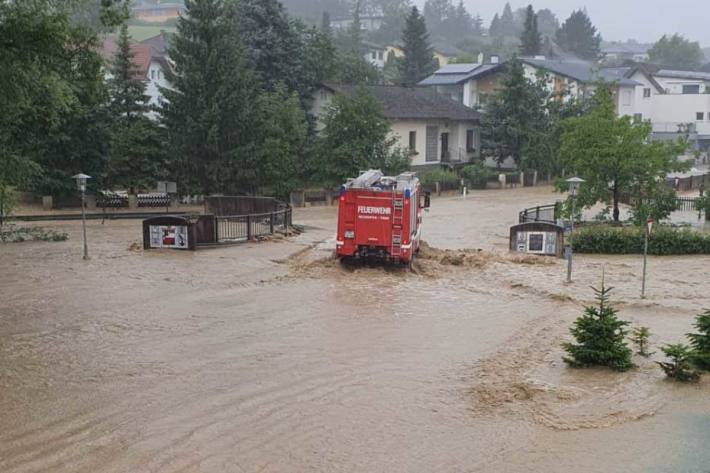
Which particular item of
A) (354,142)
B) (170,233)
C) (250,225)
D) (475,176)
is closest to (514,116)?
(475,176)

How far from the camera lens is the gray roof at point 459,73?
7969 cm

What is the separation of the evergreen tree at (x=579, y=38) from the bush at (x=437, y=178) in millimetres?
106227

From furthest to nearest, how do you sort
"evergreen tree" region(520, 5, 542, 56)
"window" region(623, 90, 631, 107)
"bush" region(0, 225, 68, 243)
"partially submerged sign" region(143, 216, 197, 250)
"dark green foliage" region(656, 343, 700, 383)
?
1. "evergreen tree" region(520, 5, 542, 56)
2. "window" region(623, 90, 631, 107)
3. "bush" region(0, 225, 68, 243)
4. "partially submerged sign" region(143, 216, 197, 250)
5. "dark green foliage" region(656, 343, 700, 383)

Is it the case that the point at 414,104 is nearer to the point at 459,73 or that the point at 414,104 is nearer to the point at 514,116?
the point at 514,116

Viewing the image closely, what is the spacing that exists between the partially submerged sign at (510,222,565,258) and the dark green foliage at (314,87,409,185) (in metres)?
20.3

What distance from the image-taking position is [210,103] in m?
45.4

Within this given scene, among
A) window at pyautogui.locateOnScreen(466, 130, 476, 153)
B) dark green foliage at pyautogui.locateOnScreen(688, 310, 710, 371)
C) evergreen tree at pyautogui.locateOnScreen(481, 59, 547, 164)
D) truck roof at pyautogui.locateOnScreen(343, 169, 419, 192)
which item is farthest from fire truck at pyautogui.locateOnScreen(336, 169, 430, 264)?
window at pyautogui.locateOnScreen(466, 130, 476, 153)

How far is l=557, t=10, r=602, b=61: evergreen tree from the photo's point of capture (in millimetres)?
156125

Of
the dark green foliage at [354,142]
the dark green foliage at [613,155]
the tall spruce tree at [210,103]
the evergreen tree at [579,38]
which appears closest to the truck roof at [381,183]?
the dark green foliage at [613,155]

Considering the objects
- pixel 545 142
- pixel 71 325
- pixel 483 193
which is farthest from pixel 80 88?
pixel 545 142

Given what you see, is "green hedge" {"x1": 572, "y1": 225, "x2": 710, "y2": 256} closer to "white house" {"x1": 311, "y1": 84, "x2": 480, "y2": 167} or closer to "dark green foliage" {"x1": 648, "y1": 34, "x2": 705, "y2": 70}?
"white house" {"x1": 311, "y1": 84, "x2": 480, "y2": 167}

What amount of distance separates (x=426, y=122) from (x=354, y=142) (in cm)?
1569

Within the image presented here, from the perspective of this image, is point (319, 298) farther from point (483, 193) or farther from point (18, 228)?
point (483, 193)

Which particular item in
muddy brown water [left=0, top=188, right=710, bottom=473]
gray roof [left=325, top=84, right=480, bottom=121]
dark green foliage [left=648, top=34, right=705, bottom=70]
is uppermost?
dark green foliage [left=648, top=34, right=705, bottom=70]
